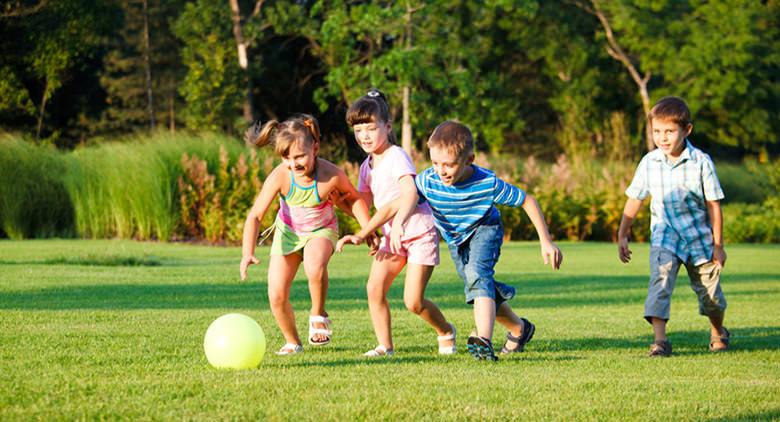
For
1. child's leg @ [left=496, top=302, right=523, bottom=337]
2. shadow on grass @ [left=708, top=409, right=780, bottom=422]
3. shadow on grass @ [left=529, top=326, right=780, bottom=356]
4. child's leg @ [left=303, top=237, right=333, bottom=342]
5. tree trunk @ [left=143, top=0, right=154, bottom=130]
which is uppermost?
tree trunk @ [left=143, top=0, right=154, bottom=130]

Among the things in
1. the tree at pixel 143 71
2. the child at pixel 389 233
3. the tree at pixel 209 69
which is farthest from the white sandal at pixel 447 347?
the tree at pixel 143 71

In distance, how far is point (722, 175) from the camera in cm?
3341

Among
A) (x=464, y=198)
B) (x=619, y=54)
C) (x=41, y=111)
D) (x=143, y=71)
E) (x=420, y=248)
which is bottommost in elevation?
(x=420, y=248)

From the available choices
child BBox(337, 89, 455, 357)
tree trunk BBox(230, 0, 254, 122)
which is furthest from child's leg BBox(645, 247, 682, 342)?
tree trunk BBox(230, 0, 254, 122)

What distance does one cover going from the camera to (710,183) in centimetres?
752

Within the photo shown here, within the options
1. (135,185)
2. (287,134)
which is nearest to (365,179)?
(287,134)

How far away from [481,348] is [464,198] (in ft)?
3.10

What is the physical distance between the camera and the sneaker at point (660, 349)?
7.30 metres

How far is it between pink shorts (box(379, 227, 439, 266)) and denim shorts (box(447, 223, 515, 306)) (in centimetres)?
14

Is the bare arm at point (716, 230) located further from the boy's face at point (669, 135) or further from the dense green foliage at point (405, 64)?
the dense green foliage at point (405, 64)

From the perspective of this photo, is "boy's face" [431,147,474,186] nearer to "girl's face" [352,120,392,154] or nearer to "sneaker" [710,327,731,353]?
"girl's face" [352,120,392,154]

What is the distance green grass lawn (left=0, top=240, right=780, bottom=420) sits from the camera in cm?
490

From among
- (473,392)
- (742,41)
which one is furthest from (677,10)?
(473,392)

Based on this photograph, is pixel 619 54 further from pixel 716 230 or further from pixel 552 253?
pixel 552 253
